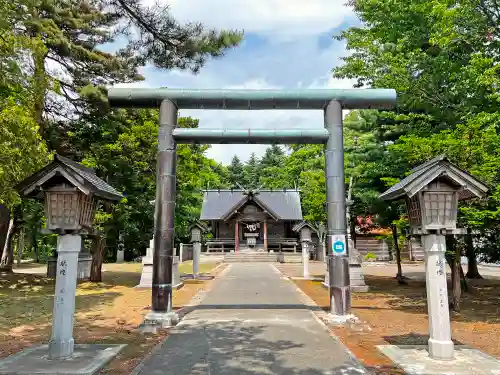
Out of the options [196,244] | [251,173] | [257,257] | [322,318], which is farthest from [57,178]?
[251,173]

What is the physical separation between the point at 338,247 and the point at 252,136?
11.1 ft

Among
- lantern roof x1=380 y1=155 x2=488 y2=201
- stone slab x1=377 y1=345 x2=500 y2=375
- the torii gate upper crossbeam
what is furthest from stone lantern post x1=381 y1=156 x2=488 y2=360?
the torii gate upper crossbeam

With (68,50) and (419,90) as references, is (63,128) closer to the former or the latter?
(68,50)

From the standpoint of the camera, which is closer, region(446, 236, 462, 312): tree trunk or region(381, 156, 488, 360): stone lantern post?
region(381, 156, 488, 360): stone lantern post

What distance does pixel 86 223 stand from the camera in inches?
267

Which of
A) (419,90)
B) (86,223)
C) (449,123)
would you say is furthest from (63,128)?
(449,123)

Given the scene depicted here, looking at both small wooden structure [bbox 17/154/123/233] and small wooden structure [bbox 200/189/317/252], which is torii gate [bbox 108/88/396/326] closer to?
small wooden structure [bbox 17/154/123/233]

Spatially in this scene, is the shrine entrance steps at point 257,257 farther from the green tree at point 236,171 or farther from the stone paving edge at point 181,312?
the green tree at point 236,171

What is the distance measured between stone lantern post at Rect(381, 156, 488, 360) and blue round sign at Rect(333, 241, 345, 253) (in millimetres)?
2253

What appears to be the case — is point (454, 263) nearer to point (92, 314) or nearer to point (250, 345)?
point (250, 345)

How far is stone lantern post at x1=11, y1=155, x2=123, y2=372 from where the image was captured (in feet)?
20.4

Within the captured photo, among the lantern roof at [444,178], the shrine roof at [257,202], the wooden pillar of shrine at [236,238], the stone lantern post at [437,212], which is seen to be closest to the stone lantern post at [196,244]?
the stone lantern post at [437,212]

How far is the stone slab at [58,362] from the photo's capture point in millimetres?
5406

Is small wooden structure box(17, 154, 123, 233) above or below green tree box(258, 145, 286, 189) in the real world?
below
